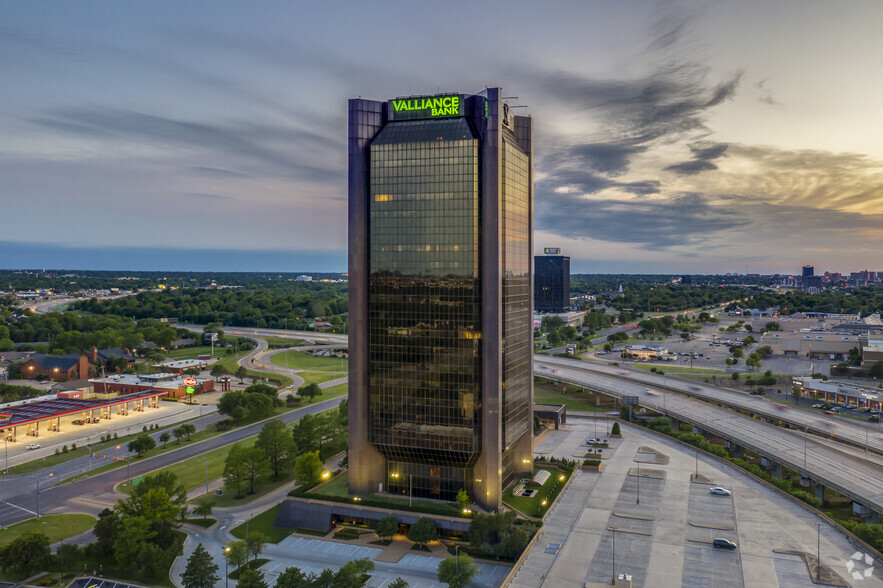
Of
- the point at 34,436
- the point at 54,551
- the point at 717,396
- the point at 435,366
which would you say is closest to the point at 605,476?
the point at 435,366

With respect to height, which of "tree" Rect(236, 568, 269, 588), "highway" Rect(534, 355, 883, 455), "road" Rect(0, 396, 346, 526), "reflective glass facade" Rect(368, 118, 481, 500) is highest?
"reflective glass facade" Rect(368, 118, 481, 500)

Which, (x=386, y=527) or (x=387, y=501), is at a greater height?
(x=387, y=501)

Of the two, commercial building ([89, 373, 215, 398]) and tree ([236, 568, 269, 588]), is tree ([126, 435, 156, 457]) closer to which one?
commercial building ([89, 373, 215, 398])

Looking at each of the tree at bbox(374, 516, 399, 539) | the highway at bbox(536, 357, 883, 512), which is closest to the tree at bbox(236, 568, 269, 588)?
the tree at bbox(374, 516, 399, 539)

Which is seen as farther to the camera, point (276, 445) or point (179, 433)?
point (179, 433)

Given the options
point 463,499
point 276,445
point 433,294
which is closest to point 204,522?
point 276,445

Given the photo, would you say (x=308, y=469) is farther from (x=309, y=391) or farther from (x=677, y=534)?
(x=309, y=391)
